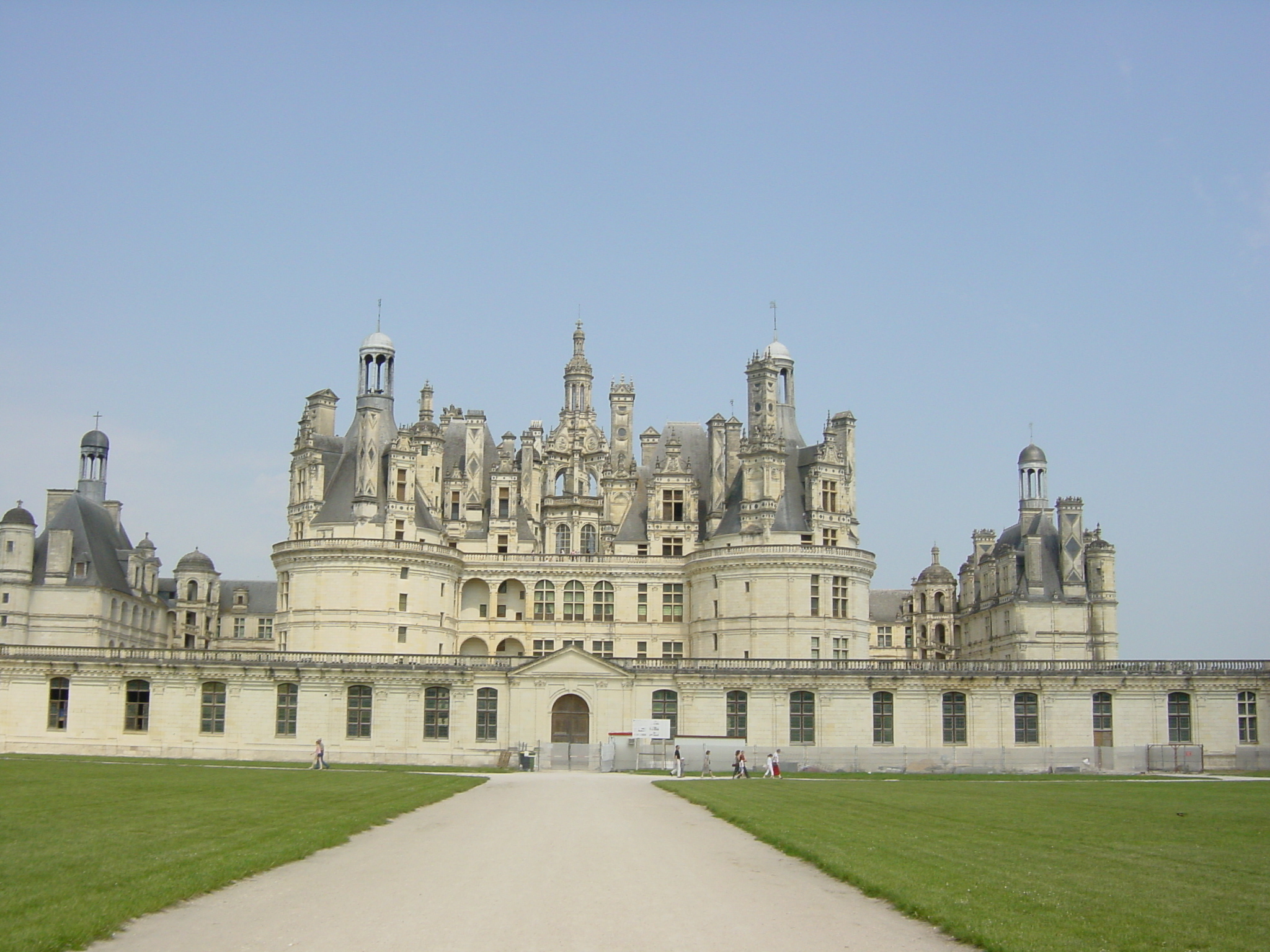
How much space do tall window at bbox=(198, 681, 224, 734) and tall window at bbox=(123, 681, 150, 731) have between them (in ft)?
8.36

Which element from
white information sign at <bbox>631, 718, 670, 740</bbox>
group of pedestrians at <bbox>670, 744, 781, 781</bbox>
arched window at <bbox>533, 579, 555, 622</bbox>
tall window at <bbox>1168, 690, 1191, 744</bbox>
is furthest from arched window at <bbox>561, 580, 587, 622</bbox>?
tall window at <bbox>1168, 690, 1191, 744</bbox>

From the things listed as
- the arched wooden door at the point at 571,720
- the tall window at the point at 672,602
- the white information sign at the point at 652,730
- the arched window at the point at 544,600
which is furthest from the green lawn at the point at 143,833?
the tall window at the point at 672,602

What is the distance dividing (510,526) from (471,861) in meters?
53.8

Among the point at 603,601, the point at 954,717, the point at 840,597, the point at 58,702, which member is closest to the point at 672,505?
the point at 603,601

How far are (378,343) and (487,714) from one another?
81.1ft

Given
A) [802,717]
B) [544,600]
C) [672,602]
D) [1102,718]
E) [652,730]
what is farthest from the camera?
[672,602]

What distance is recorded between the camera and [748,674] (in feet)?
208

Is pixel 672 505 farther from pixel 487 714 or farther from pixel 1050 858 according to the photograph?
pixel 1050 858

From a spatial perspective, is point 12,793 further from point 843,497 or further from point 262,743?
point 843,497

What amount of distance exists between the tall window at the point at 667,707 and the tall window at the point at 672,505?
14.4 m

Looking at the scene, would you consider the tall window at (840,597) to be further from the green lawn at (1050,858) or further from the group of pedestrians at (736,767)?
the green lawn at (1050,858)

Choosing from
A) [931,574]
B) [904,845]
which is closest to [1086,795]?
[904,845]

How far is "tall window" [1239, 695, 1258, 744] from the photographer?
208 feet

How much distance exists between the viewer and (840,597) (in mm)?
70625
